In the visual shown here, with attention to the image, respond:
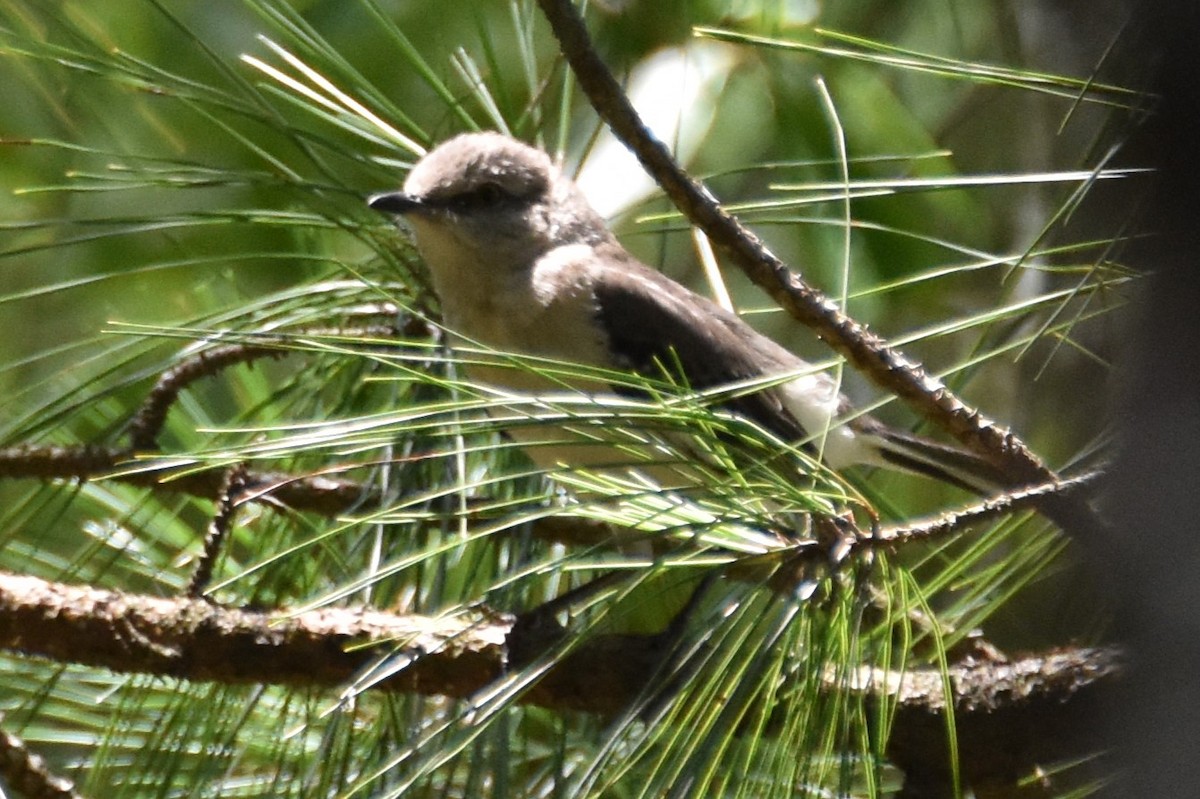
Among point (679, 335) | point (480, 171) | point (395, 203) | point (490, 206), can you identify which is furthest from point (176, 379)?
point (679, 335)

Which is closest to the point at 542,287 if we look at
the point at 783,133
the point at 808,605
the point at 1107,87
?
the point at 783,133

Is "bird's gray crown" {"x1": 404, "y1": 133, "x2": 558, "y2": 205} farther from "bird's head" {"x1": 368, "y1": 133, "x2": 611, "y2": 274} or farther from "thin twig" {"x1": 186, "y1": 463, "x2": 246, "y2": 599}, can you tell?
"thin twig" {"x1": 186, "y1": 463, "x2": 246, "y2": 599}

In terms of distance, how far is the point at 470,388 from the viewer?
1.33 metres

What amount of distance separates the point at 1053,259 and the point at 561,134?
0.90 meters

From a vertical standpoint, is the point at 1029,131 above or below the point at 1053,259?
above

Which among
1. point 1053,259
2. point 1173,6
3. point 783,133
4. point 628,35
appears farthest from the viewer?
point 783,133

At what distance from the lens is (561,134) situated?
248cm

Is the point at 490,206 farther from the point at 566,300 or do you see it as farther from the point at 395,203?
the point at 395,203

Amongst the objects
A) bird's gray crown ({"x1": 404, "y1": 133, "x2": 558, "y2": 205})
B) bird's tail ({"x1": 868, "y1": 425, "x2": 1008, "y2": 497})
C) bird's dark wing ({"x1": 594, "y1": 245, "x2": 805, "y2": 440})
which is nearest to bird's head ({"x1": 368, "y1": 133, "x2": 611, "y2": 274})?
bird's gray crown ({"x1": 404, "y1": 133, "x2": 558, "y2": 205})

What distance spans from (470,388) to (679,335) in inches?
63.0

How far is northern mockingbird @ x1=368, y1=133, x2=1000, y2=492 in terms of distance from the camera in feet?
8.72

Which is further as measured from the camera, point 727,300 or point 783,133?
point 783,133

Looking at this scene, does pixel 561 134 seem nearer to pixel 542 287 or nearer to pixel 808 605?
pixel 542 287

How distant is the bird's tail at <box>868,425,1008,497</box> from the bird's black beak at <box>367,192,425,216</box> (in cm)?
102
